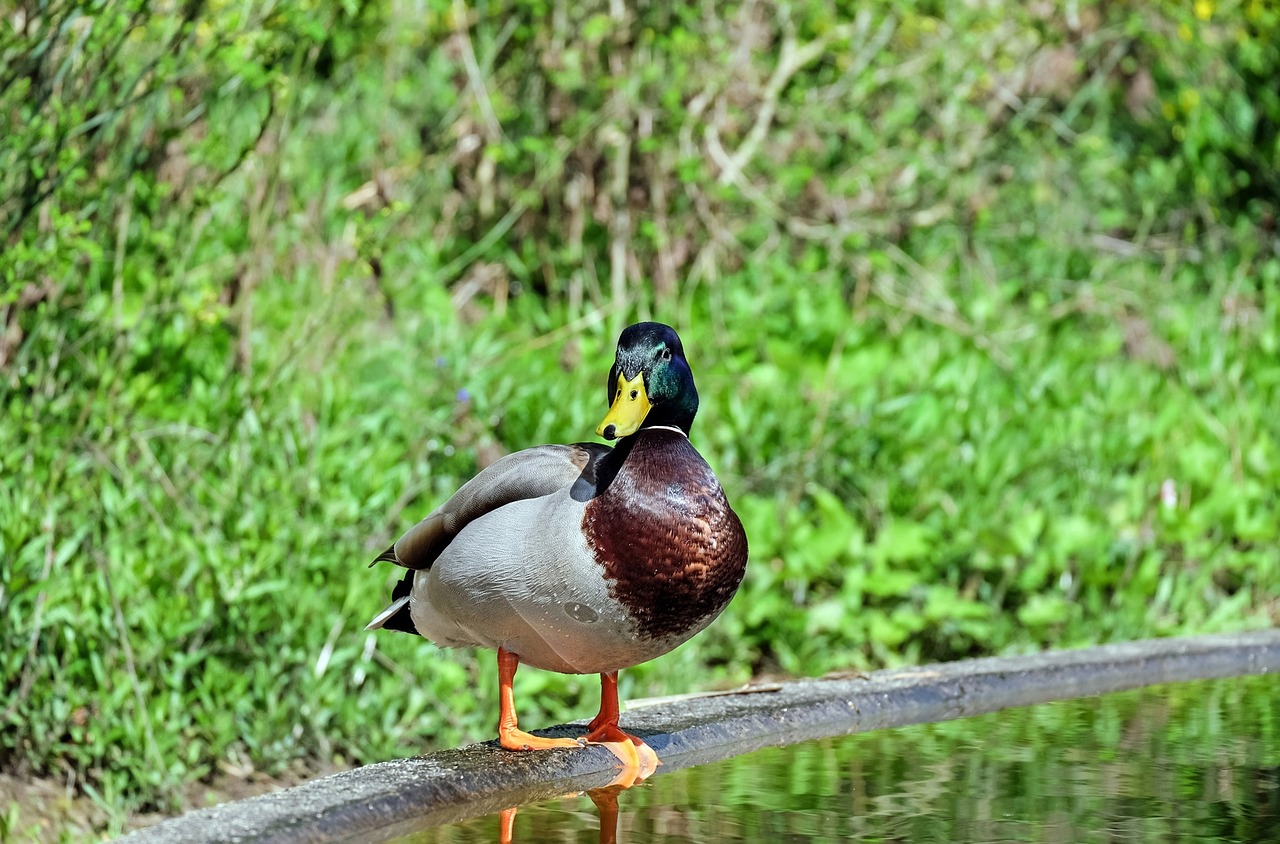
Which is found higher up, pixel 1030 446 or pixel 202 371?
pixel 202 371

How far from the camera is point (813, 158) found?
5.57 metres

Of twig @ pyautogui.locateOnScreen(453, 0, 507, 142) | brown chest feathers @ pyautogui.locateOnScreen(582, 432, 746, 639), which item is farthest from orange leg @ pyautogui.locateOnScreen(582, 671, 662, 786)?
twig @ pyautogui.locateOnScreen(453, 0, 507, 142)

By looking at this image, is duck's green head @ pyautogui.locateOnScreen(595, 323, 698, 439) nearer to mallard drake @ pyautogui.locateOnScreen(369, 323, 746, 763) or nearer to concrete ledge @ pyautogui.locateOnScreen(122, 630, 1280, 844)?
Answer: mallard drake @ pyautogui.locateOnScreen(369, 323, 746, 763)

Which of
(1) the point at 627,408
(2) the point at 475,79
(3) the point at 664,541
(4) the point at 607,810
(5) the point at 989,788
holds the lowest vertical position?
(5) the point at 989,788

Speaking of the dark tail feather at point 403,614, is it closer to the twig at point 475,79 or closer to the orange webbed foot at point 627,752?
the orange webbed foot at point 627,752

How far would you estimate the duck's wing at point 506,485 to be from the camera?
221 cm

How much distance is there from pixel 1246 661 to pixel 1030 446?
5.41 ft

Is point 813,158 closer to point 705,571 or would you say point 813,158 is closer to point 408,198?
point 408,198

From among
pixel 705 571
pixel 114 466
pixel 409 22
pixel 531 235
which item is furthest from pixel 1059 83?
pixel 705 571

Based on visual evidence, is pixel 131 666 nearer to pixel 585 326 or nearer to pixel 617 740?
pixel 617 740

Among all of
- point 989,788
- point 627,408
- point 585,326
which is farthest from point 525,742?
point 585,326

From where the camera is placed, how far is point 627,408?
212cm

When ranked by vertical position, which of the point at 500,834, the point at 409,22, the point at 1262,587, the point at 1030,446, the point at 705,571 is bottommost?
the point at 1262,587

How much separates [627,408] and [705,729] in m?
0.52
